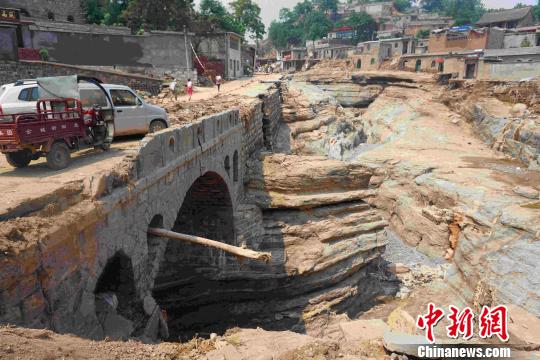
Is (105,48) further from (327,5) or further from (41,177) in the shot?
(327,5)

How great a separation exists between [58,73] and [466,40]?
41.9 metres

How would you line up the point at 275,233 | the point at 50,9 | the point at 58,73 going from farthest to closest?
the point at 50,9 → the point at 58,73 → the point at 275,233

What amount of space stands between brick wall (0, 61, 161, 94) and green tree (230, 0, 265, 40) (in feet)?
108

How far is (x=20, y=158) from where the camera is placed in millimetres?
7043

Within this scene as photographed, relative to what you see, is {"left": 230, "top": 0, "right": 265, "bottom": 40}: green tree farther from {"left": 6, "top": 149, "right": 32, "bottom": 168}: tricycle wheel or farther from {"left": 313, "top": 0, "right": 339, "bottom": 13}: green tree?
{"left": 313, "top": 0, "right": 339, "bottom": 13}: green tree

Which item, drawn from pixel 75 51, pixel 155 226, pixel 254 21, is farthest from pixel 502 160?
pixel 254 21

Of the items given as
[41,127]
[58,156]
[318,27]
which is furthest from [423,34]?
[41,127]

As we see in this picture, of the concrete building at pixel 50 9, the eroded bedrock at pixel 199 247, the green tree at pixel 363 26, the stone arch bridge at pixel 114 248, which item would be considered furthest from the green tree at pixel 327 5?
the stone arch bridge at pixel 114 248

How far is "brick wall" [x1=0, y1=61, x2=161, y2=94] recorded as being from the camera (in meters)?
20.2

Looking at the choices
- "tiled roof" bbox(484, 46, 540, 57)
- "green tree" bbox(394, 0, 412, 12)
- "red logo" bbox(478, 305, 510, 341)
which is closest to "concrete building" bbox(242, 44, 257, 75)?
"tiled roof" bbox(484, 46, 540, 57)

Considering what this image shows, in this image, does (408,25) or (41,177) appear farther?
(408,25)

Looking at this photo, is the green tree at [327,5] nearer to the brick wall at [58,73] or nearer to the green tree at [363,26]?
the green tree at [363,26]

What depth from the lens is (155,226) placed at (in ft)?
26.0

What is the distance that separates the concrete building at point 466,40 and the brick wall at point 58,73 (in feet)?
115
